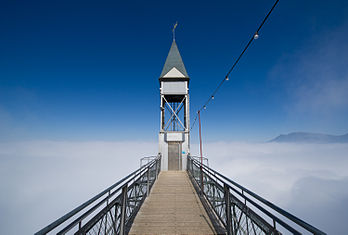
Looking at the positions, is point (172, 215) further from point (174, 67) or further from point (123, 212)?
point (174, 67)

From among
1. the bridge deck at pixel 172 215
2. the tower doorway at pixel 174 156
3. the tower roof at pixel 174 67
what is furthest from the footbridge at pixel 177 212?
the tower roof at pixel 174 67

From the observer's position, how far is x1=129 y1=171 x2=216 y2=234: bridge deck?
3357mm

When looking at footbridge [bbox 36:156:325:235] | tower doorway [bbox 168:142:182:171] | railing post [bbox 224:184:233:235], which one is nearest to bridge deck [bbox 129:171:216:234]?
footbridge [bbox 36:156:325:235]

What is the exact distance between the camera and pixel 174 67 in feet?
45.3

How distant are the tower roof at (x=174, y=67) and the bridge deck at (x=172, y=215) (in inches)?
399

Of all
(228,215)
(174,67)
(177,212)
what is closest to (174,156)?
(177,212)

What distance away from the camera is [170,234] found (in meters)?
3.22

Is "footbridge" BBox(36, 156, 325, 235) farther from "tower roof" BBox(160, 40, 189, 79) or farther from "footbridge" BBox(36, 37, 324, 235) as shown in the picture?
"tower roof" BBox(160, 40, 189, 79)

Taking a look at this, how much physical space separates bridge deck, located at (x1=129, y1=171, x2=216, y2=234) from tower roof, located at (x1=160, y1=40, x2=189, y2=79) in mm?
10122

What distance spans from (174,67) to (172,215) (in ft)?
40.3

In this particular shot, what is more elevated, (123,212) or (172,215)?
(123,212)

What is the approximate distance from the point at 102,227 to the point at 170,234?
1574 mm

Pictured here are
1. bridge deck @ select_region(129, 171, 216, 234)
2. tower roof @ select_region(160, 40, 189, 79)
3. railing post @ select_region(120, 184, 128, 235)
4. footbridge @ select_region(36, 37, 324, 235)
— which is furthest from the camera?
tower roof @ select_region(160, 40, 189, 79)

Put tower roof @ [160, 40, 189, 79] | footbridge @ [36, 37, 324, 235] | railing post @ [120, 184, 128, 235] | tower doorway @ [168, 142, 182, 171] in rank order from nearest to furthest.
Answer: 1. footbridge @ [36, 37, 324, 235]
2. railing post @ [120, 184, 128, 235]
3. tower doorway @ [168, 142, 182, 171]
4. tower roof @ [160, 40, 189, 79]
